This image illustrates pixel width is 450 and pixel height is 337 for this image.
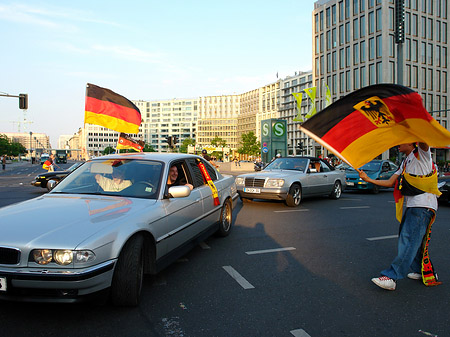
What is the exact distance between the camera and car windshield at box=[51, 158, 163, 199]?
14.2ft

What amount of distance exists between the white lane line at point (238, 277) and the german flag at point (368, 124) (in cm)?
180

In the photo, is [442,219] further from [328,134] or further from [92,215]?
[92,215]

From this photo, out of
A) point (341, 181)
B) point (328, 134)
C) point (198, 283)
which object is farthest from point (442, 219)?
point (198, 283)

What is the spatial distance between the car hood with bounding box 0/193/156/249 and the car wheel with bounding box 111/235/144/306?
0.30 metres

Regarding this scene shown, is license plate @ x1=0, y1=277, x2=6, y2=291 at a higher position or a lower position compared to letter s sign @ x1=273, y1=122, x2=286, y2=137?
lower

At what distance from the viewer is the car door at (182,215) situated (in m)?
4.14

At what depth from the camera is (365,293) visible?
394 cm

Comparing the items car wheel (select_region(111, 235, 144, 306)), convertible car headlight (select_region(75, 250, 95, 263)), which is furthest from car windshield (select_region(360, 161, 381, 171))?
convertible car headlight (select_region(75, 250, 95, 263))

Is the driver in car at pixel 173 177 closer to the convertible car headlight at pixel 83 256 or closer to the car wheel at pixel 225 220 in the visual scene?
the car wheel at pixel 225 220

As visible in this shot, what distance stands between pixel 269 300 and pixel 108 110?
8.06m

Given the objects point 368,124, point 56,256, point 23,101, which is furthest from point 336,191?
point 23,101

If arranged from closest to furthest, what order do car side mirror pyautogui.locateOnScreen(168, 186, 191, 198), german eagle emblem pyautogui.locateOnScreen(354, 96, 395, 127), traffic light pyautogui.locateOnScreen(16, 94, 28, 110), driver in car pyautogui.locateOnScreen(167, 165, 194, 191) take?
german eagle emblem pyautogui.locateOnScreen(354, 96, 395, 127) < car side mirror pyautogui.locateOnScreen(168, 186, 191, 198) < driver in car pyautogui.locateOnScreen(167, 165, 194, 191) < traffic light pyautogui.locateOnScreen(16, 94, 28, 110)

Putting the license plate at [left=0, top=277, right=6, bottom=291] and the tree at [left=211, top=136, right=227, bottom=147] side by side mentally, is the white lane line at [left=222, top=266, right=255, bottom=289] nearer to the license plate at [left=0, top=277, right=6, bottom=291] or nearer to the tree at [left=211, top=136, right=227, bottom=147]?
the license plate at [left=0, top=277, right=6, bottom=291]

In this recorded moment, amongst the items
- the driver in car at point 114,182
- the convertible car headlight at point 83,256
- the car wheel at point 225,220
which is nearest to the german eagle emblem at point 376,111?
the driver in car at point 114,182
